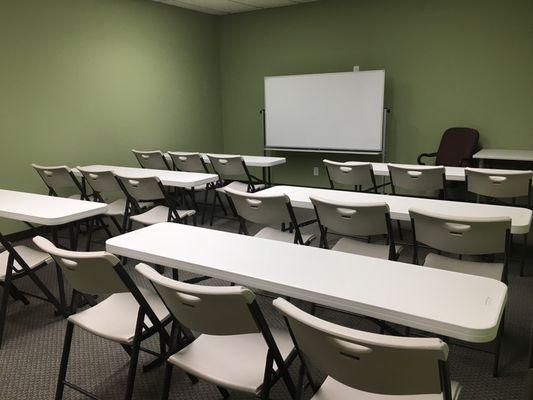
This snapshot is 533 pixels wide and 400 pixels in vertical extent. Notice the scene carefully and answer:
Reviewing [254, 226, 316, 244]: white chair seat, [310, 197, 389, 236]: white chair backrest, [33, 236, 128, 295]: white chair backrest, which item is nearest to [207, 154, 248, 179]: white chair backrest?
[254, 226, 316, 244]: white chair seat

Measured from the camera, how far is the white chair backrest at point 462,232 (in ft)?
6.58

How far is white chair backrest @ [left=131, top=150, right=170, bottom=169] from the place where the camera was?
194 inches

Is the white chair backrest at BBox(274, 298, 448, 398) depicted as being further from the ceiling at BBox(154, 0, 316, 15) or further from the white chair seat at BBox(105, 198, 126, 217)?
the ceiling at BBox(154, 0, 316, 15)

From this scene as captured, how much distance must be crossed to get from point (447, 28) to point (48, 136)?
4969mm

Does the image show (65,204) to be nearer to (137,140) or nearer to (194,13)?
(137,140)

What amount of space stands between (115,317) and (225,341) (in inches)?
21.2

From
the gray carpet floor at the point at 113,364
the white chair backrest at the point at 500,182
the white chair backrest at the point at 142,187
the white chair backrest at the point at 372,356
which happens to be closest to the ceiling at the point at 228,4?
the white chair backrest at the point at 142,187

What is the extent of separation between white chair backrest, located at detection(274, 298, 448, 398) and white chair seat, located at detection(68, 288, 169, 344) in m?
0.85

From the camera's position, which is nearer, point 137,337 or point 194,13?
point 137,337

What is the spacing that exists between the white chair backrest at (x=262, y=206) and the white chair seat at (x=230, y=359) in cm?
105

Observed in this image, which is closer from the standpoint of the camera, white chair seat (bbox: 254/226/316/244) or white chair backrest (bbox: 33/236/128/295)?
white chair backrest (bbox: 33/236/128/295)

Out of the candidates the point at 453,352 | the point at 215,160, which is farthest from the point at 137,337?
the point at 215,160

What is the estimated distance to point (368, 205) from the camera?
2.27m

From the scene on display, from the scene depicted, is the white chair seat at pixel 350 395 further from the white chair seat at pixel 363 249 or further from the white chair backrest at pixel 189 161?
the white chair backrest at pixel 189 161
